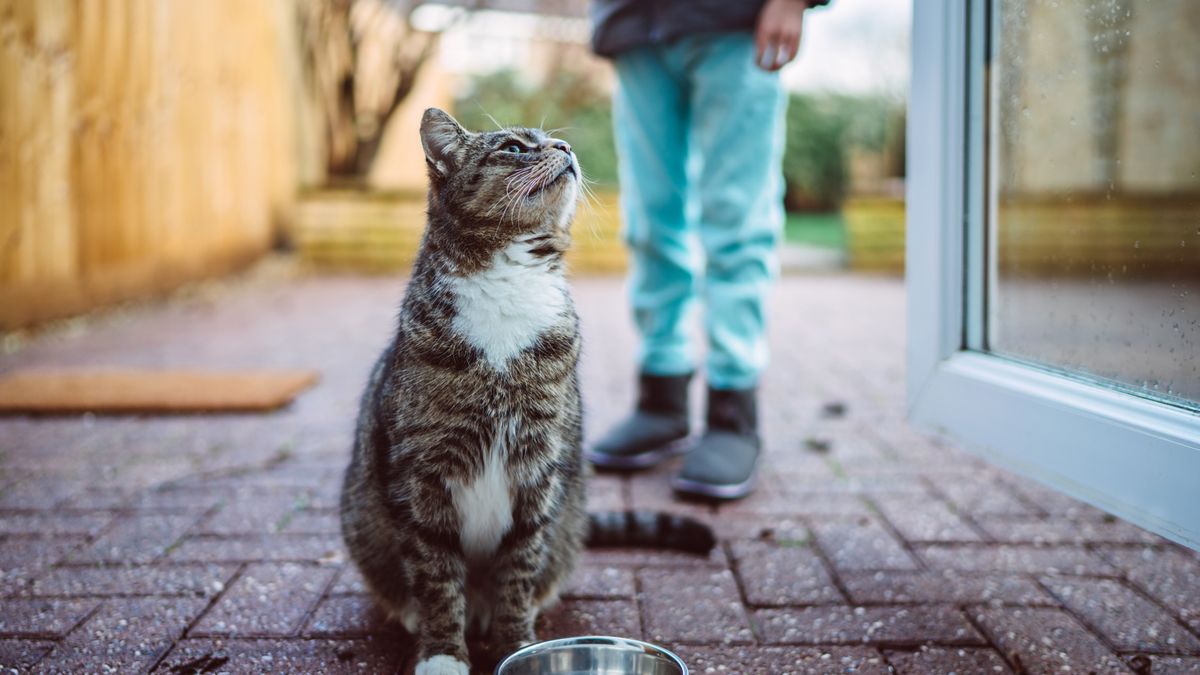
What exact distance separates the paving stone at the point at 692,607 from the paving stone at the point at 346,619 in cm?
52

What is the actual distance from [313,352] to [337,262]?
3.62 metres

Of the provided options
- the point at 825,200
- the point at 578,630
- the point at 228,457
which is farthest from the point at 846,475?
the point at 825,200

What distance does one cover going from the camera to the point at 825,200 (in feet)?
47.9

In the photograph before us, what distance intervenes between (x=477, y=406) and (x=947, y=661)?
0.97 metres

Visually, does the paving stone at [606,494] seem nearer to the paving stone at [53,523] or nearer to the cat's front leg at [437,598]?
the cat's front leg at [437,598]

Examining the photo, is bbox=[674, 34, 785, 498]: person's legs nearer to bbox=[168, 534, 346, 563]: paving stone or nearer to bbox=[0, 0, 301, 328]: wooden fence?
bbox=[168, 534, 346, 563]: paving stone

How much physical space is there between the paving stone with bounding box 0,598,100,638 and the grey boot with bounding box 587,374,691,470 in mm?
1414

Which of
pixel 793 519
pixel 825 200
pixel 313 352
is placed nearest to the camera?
pixel 793 519

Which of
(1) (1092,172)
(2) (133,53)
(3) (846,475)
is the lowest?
(3) (846,475)

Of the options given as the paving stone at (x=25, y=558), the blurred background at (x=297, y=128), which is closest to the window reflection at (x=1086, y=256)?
the blurred background at (x=297, y=128)

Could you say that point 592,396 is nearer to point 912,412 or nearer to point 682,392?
point 682,392

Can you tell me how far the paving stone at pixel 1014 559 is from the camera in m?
2.01

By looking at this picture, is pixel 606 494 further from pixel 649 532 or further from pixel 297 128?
pixel 297 128

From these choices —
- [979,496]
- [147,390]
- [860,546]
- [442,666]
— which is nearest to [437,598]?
[442,666]
